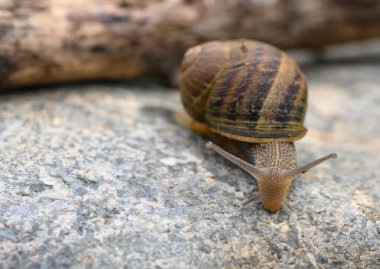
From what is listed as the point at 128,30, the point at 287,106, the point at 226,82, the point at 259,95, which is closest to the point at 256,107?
the point at 259,95

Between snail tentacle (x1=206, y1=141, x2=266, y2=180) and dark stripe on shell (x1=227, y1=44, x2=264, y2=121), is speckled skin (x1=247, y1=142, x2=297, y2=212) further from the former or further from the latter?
dark stripe on shell (x1=227, y1=44, x2=264, y2=121)

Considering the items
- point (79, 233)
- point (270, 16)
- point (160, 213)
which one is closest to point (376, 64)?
point (270, 16)

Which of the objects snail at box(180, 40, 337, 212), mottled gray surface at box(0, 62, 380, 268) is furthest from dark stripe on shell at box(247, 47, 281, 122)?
mottled gray surface at box(0, 62, 380, 268)

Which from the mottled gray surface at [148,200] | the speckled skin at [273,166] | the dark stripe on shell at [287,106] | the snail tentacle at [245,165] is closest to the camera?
the mottled gray surface at [148,200]

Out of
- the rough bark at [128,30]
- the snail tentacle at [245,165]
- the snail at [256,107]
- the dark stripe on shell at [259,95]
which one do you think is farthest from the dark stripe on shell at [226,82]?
the rough bark at [128,30]

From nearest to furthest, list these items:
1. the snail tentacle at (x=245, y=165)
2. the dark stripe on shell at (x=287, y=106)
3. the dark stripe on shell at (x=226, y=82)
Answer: the snail tentacle at (x=245, y=165), the dark stripe on shell at (x=287, y=106), the dark stripe on shell at (x=226, y=82)

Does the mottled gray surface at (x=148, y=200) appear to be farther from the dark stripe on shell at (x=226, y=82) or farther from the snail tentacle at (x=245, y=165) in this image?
the dark stripe on shell at (x=226, y=82)

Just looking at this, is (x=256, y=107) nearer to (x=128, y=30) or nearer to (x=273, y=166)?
(x=273, y=166)
